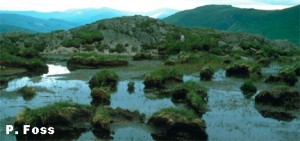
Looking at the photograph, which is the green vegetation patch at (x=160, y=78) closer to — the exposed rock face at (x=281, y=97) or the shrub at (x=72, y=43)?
the exposed rock face at (x=281, y=97)

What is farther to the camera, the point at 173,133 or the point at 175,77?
the point at 175,77

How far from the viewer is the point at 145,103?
48.0 meters

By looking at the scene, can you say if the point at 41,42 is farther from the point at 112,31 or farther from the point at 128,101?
the point at 128,101

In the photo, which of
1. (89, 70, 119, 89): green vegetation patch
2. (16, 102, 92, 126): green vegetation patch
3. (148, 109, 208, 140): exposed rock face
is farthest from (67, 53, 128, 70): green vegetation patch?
(148, 109, 208, 140): exposed rock face

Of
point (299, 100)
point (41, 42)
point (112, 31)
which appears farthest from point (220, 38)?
point (299, 100)

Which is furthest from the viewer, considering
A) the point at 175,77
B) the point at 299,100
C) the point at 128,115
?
the point at 175,77

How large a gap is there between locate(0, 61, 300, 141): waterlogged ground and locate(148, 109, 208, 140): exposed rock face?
2.83 ft

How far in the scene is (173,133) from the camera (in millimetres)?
36188

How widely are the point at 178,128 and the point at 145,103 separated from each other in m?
11.6

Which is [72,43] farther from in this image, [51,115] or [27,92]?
[51,115]

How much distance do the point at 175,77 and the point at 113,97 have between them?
12.3 metres

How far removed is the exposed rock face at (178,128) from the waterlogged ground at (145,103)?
86 cm

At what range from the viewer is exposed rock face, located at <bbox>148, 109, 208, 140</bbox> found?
3562 centimetres

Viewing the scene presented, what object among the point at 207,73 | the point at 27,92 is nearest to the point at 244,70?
the point at 207,73
